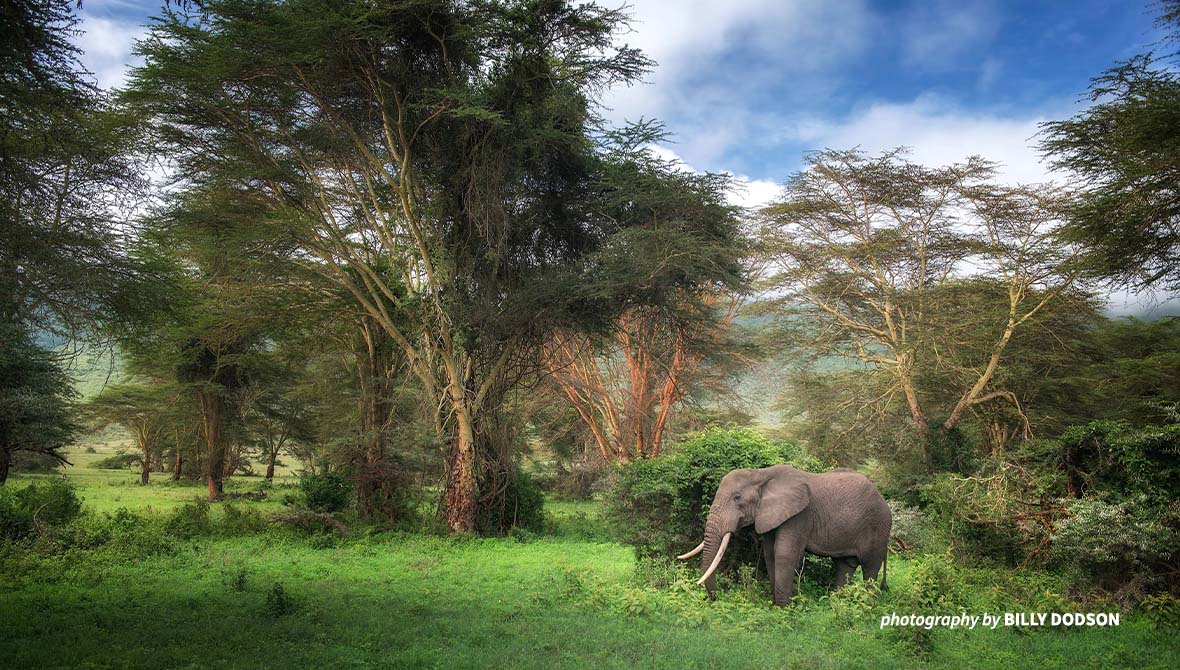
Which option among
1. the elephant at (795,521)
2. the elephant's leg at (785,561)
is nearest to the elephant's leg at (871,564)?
the elephant at (795,521)

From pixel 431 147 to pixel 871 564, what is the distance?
39.6 ft

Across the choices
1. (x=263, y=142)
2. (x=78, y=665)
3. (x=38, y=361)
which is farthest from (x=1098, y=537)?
(x=38, y=361)

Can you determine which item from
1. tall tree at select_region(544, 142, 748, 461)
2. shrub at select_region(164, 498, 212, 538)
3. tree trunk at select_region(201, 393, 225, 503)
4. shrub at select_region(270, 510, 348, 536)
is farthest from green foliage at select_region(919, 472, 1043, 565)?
tree trunk at select_region(201, 393, 225, 503)

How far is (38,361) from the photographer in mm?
19594

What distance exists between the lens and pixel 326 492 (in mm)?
16125

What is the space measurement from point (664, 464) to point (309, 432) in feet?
66.7

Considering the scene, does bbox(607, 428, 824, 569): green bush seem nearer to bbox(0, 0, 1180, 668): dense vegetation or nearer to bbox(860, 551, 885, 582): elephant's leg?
bbox(0, 0, 1180, 668): dense vegetation

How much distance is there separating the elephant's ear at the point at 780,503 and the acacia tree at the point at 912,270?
13.4 m

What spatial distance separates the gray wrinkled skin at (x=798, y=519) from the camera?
28.3 feet

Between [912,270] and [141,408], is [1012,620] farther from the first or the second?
[141,408]

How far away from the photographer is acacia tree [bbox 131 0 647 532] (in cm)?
1247

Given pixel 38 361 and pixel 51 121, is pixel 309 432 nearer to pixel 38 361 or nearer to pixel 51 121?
pixel 38 361

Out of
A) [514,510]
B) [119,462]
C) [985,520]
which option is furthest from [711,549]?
[119,462]

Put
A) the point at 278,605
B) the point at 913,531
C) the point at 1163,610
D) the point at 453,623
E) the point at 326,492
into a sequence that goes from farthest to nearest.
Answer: the point at 326,492, the point at 913,531, the point at 278,605, the point at 453,623, the point at 1163,610
